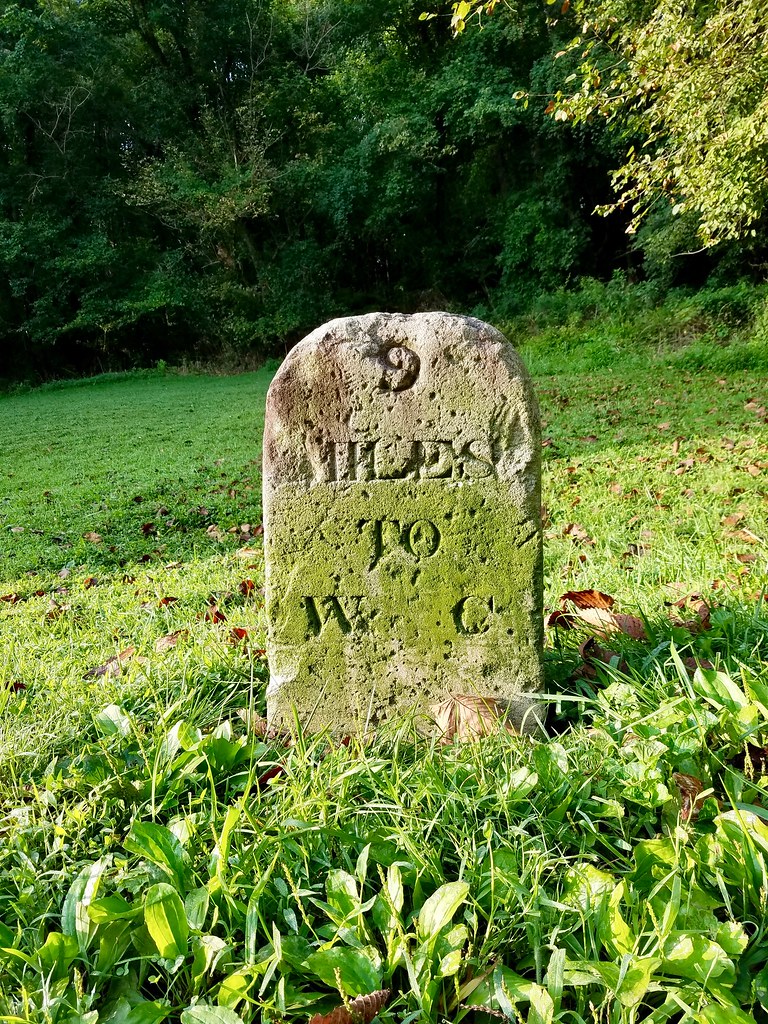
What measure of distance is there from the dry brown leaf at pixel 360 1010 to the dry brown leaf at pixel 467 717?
837 mm

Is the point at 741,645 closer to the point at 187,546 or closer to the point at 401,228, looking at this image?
the point at 187,546

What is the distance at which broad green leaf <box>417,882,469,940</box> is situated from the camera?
1369 mm

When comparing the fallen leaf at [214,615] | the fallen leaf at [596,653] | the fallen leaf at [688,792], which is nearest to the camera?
the fallen leaf at [688,792]

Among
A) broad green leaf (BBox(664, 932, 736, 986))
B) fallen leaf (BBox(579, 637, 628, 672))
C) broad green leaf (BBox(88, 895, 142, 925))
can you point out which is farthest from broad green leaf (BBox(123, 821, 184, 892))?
fallen leaf (BBox(579, 637, 628, 672))

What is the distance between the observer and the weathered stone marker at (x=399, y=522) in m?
2.10

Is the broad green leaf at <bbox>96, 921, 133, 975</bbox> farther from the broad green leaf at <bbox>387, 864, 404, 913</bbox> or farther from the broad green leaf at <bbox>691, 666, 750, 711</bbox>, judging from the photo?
the broad green leaf at <bbox>691, 666, 750, 711</bbox>

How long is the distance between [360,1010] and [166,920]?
446 millimetres

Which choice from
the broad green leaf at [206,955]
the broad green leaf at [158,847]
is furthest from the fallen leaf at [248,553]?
the broad green leaf at [206,955]

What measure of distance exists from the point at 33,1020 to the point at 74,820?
536mm

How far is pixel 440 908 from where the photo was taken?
1396mm

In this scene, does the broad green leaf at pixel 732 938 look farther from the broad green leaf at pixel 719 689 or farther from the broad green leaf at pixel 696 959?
the broad green leaf at pixel 719 689

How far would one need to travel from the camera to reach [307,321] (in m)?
21.8

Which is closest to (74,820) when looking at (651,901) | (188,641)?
(188,641)

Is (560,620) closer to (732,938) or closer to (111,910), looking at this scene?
(732,938)
